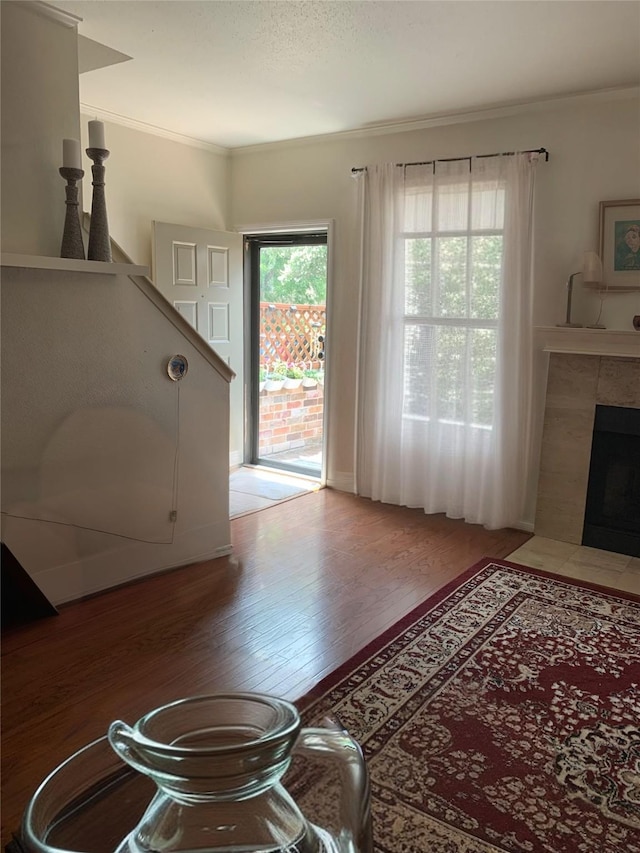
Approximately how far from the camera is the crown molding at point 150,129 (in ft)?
14.1

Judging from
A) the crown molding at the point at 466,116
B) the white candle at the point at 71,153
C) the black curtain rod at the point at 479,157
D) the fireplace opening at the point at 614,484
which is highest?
the crown molding at the point at 466,116

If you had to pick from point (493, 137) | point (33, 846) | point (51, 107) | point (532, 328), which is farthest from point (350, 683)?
point (493, 137)

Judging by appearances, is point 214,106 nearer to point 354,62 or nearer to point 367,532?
point 354,62

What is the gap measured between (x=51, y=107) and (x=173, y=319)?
1.09 meters

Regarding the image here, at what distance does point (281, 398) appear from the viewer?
5820 mm

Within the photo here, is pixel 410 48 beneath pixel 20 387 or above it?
above

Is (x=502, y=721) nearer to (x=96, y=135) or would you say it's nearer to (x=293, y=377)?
(x=96, y=135)

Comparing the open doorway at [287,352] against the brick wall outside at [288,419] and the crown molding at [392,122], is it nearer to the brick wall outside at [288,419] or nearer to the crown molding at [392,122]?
the brick wall outside at [288,419]

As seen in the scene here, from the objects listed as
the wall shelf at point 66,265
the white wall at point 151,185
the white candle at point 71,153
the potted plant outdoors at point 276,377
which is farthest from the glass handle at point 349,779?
the potted plant outdoors at point 276,377

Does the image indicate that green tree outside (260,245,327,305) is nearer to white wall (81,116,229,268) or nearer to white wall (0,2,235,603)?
white wall (81,116,229,268)

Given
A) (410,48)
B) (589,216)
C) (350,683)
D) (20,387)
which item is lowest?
(350,683)

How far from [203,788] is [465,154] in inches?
171

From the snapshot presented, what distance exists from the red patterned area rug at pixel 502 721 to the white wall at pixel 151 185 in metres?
3.36

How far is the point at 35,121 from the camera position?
2906mm
